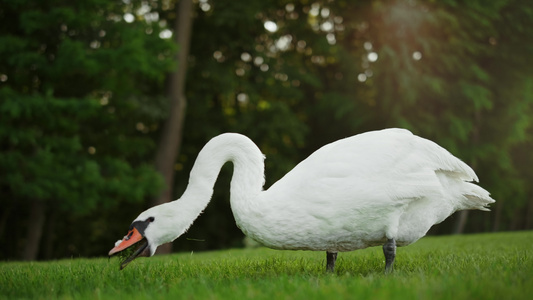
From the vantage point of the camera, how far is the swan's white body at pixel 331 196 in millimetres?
4289

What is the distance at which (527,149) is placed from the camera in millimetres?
23469

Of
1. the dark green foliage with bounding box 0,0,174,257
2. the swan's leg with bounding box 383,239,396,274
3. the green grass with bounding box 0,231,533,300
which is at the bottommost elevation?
Answer: the green grass with bounding box 0,231,533,300

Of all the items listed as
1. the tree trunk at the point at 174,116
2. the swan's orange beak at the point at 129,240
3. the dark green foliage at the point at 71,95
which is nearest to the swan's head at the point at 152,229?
the swan's orange beak at the point at 129,240

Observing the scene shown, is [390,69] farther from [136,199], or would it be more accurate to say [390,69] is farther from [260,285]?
[260,285]

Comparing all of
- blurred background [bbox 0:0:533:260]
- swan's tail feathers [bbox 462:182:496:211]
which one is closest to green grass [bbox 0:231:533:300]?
swan's tail feathers [bbox 462:182:496:211]

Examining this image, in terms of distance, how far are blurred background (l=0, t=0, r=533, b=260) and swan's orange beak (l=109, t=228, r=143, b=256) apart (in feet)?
21.8

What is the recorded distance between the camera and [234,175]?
15.0 feet

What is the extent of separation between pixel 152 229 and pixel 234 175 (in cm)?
82

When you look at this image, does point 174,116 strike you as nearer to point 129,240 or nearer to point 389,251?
point 129,240

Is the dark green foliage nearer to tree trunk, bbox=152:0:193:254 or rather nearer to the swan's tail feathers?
tree trunk, bbox=152:0:193:254

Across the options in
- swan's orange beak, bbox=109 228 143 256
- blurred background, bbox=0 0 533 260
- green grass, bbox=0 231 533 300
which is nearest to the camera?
green grass, bbox=0 231 533 300

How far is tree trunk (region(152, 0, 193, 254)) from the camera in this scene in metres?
13.4

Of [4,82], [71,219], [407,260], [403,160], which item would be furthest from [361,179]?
[71,219]

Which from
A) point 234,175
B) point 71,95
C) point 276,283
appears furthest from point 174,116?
point 276,283
